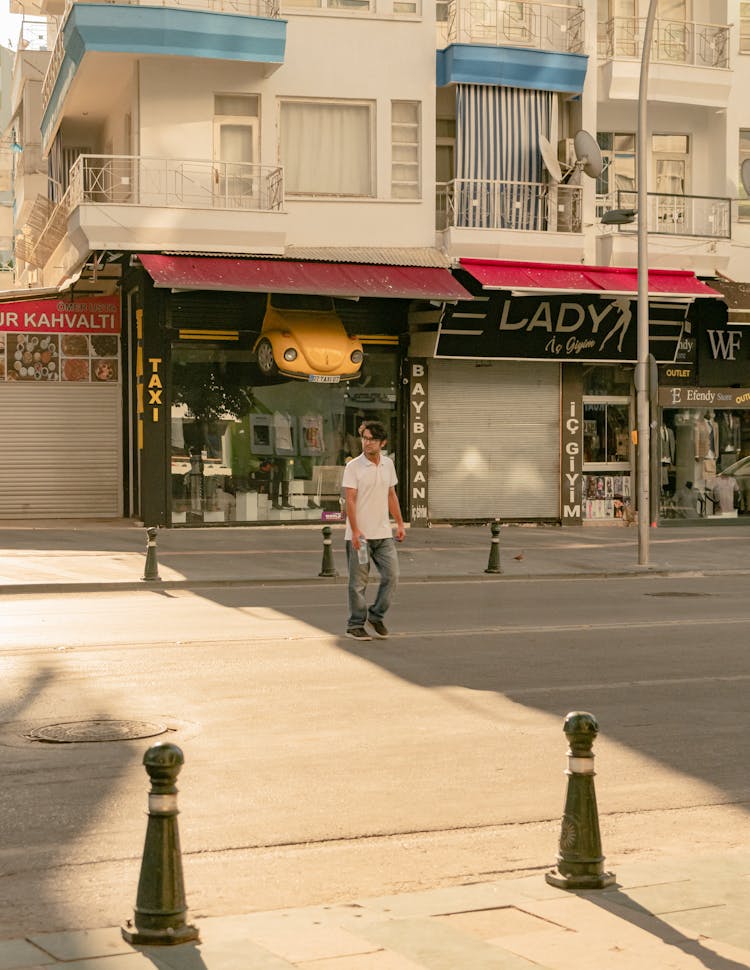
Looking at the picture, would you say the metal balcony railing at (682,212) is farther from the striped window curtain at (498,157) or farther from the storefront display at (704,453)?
the storefront display at (704,453)

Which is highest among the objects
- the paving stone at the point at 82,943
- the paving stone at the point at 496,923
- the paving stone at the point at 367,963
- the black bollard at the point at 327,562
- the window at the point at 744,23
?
the window at the point at 744,23

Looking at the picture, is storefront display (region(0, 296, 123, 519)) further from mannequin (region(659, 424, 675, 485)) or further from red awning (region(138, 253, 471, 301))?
mannequin (region(659, 424, 675, 485))

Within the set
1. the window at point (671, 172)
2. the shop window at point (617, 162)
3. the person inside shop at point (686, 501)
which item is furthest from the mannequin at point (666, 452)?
the shop window at point (617, 162)

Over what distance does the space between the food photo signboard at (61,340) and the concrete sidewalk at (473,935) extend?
2473 centimetres

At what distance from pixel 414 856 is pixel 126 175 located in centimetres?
2324

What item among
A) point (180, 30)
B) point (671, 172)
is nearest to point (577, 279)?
point (671, 172)

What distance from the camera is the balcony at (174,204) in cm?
2634

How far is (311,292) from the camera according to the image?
26688mm

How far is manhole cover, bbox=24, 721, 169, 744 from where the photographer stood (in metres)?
9.23

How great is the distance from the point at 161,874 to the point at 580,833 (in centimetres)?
166

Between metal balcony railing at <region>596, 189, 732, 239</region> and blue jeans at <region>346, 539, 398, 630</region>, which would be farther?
metal balcony railing at <region>596, 189, 732, 239</region>

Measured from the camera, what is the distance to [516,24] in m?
30.3

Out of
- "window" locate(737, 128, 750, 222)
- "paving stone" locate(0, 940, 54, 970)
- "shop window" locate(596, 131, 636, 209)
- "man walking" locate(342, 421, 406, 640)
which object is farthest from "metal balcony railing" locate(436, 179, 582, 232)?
"paving stone" locate(0, 940, 54, 970)

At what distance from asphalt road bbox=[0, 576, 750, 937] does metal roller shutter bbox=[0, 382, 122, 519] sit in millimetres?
13986
